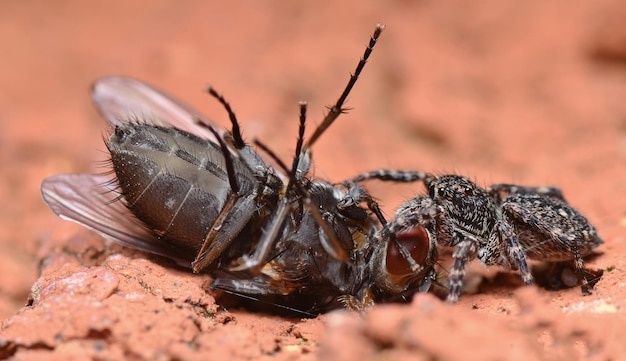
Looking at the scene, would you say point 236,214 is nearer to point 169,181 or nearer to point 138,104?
point 169,181

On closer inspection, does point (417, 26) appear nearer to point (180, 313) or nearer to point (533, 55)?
point (533, 55)

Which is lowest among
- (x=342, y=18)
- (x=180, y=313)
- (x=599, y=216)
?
(x=180, y=313)

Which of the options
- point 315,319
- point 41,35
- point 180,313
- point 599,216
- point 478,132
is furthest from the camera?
point 41,35

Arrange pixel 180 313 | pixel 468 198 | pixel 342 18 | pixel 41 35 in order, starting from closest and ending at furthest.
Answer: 1. pixel 180 313
2. pixel 468 198
3. pixel 342 18
4. pixel 41 35

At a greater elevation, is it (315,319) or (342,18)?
(342,18)

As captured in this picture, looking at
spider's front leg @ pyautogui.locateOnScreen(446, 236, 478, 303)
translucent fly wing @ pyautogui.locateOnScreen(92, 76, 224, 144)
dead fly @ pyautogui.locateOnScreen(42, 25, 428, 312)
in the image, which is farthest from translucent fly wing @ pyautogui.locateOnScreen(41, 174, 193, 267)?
spider's front leg @ pyautogui.locateOnScreen(446, 236, 478, 303)

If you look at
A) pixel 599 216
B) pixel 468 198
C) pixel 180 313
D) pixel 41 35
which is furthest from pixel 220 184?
pixel 41 35

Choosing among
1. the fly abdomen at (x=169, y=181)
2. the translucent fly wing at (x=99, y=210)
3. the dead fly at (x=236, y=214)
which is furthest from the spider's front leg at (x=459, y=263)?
the translucent fly wing at (x=99, y=210)
